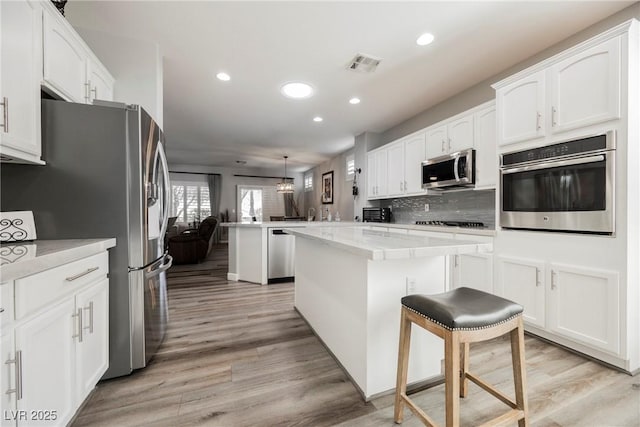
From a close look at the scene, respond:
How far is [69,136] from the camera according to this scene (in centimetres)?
152

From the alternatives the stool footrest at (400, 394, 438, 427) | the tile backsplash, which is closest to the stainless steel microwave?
the tile backsplash

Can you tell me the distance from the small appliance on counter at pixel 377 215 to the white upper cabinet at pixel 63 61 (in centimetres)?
407

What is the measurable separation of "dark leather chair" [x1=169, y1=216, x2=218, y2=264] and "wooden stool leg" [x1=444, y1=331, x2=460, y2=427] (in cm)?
561

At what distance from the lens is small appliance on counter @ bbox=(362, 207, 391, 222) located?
15.4 feet

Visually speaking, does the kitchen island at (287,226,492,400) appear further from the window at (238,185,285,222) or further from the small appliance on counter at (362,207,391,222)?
the window at (238,185,285,222)

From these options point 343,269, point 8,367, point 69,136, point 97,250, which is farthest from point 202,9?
point 8,367

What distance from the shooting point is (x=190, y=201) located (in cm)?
883

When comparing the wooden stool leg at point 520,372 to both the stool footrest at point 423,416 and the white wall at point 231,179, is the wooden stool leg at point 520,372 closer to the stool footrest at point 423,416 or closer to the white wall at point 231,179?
the stool footrest at point 423,416

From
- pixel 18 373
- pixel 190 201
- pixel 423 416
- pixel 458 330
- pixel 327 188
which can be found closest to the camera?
pixel 18 373

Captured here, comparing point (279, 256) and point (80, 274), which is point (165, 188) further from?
point (279, 256)

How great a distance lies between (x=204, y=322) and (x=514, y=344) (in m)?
2.53

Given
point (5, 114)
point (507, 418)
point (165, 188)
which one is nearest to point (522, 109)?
point (507, 418)

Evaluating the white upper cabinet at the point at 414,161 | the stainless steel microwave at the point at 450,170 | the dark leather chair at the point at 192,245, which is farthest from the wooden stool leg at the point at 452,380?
the dark leather chair at the point at 192,245

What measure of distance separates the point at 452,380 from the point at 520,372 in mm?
421
